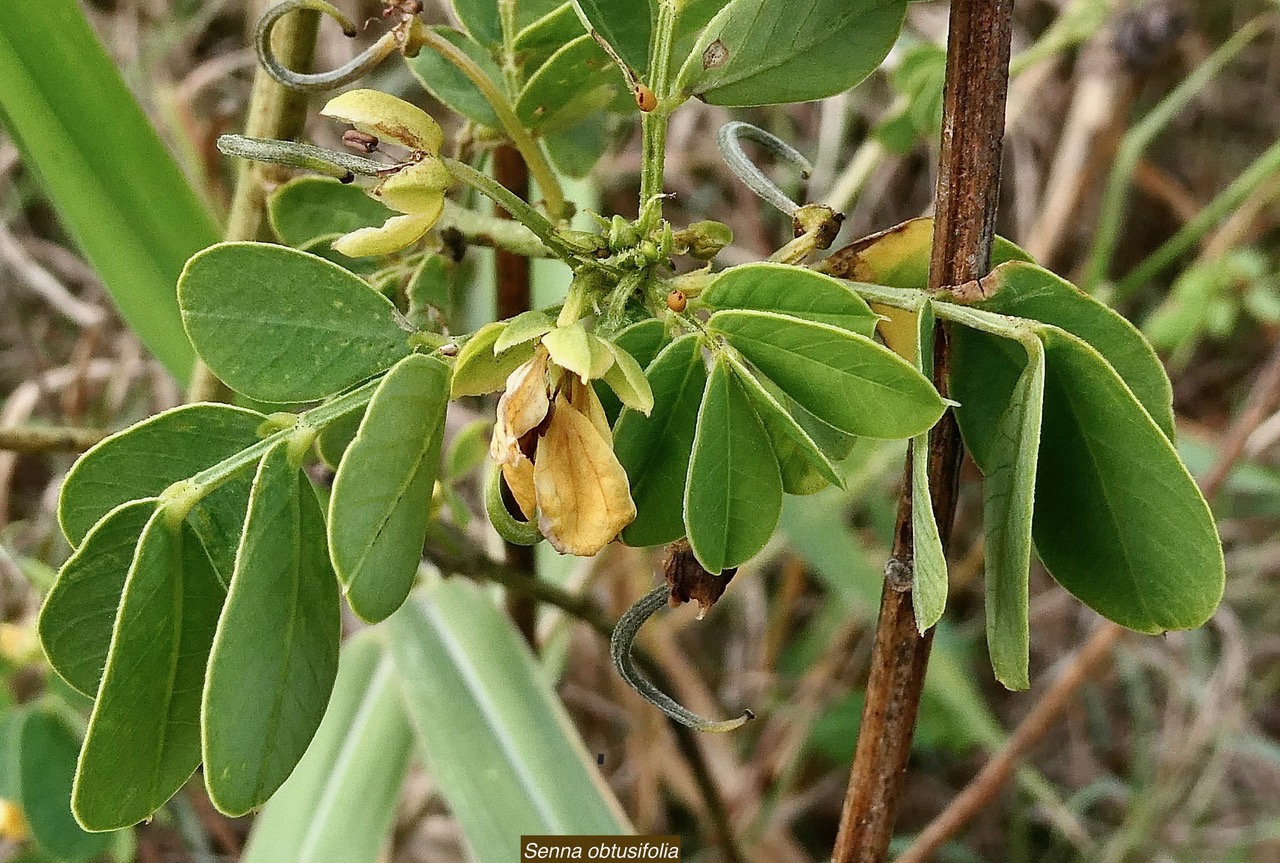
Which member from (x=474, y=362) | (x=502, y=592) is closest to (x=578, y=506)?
(x=474, y=362)

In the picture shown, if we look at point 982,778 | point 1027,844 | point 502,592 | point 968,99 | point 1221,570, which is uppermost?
point 968,99

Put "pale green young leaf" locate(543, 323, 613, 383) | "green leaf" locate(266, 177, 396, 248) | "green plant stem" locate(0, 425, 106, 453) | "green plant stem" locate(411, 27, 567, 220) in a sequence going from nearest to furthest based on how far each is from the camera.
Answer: "pale green young leaf" locate(543, 323, 613, 383) < "green plant stem" locate(411, 27, 567, 220) < "green leaf" locate(266, 177, 396, 248) < "green plant stem" locate(0, 425, 106, 453)

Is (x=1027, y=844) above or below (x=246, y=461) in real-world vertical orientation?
below

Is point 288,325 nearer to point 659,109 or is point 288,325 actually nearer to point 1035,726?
point 659,109

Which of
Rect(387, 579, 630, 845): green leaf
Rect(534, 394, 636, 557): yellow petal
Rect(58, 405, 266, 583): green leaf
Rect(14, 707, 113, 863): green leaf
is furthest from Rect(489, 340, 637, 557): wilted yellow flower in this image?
Rect(14, 707, 113, 863): green leaf

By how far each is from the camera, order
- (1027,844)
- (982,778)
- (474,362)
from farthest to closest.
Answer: (1027,844) → (982,778) → (474,362)

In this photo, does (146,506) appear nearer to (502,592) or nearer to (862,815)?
(862,815)

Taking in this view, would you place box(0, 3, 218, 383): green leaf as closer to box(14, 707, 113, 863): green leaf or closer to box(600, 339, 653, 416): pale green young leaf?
box(14, 707, 113, 863): green leaf
